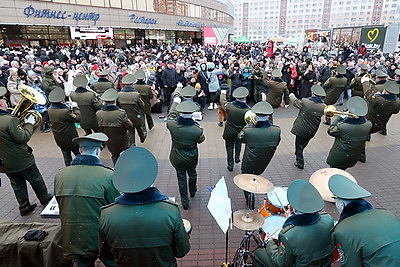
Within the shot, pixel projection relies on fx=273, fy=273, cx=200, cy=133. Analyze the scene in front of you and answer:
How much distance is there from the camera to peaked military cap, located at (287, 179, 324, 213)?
2.50m

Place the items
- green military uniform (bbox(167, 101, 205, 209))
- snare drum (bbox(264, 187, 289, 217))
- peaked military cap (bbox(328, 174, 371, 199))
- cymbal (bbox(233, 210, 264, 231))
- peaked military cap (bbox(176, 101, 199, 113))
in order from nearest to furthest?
peaked military cap (bbox(328, 174, 371, 199)) < cymbal (bbox(233, 210, 264, 231)) < snare drum (bbox(264, 187, 289, 217)) < peaked military cap (bbox(176, 101, 199, 113)) < green military uniform (bbox(167, 101, 205, 209))

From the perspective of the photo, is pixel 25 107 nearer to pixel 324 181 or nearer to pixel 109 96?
pixel 109 96

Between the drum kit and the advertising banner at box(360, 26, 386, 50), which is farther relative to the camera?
the advertising banner at box(360, 26, 386, 50)

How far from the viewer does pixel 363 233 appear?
91.0 inches

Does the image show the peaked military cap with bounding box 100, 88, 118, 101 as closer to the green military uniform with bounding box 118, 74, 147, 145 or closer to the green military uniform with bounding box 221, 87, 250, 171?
the green military uniform with bounding box 118, 74, 147, 145

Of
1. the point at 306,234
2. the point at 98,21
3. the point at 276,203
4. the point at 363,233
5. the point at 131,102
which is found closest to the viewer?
the point at 363,233

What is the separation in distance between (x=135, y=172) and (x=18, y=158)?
3.34 m

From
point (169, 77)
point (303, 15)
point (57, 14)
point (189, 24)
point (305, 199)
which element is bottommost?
point (305, 199)

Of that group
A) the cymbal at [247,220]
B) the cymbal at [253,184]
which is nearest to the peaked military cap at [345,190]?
the cymbal at [253,184]

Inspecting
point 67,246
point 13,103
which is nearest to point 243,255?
point 67,246

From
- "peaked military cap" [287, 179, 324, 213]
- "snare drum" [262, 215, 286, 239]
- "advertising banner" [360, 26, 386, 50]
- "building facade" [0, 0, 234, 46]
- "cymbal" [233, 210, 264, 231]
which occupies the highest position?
"building facade" [0, 0, 234, 46]

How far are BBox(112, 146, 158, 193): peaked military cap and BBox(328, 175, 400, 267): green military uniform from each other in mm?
1721

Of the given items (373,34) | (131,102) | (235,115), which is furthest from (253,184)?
(373,34)

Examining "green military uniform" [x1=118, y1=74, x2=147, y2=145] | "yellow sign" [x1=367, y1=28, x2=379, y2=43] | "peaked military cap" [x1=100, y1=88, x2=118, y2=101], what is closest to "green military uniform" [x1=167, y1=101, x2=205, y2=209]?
"peaked military cap" [x1=100, y1=88, x2=118, y2=101]
